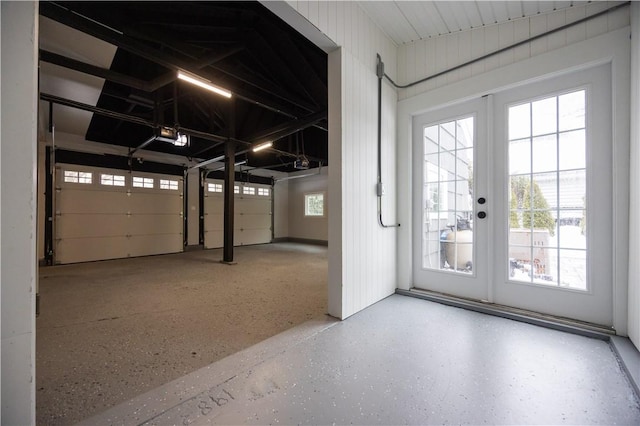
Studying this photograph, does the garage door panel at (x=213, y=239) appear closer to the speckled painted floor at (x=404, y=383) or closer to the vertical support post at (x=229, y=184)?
the vertical support post at (x=229, y=184)

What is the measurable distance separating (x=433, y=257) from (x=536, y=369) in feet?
4.82

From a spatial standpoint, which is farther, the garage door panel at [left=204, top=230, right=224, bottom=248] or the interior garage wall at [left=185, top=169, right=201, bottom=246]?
the garage door panel at [left=204, top=230, right=224, bottom=248]

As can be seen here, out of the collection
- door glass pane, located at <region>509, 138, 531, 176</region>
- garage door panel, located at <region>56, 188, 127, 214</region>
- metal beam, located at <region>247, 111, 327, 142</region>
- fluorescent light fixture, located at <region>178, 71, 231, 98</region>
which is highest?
fluorescent light fixture, located at <region>178, 71, 231, 98</region>

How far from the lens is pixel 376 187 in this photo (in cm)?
276

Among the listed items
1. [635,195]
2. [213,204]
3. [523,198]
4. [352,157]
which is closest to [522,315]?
[523,198]

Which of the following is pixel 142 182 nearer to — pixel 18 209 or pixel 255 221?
pixel 255 221

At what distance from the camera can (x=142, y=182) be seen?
656 cm

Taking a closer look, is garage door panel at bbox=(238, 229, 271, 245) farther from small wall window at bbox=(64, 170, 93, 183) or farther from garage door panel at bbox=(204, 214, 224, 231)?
small wall window at bbox=(64, 170, 93, 183)

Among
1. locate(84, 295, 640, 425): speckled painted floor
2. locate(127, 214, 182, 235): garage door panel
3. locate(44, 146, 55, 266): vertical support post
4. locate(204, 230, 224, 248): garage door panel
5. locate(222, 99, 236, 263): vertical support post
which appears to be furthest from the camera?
locate(204, 230, 224, 248): garage door panel

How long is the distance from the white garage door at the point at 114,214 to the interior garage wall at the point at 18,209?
252 inches

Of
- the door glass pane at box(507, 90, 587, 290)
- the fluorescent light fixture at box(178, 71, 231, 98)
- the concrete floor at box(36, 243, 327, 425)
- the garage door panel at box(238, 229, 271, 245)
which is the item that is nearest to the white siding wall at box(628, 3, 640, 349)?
the door glass pane at box(507, 90, 587, 290)

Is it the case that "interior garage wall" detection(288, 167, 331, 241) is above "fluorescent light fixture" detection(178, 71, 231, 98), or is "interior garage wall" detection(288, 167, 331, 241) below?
below

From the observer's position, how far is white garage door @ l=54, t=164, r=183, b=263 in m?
5.46

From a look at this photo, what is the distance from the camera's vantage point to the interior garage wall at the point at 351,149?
7.45 feet
